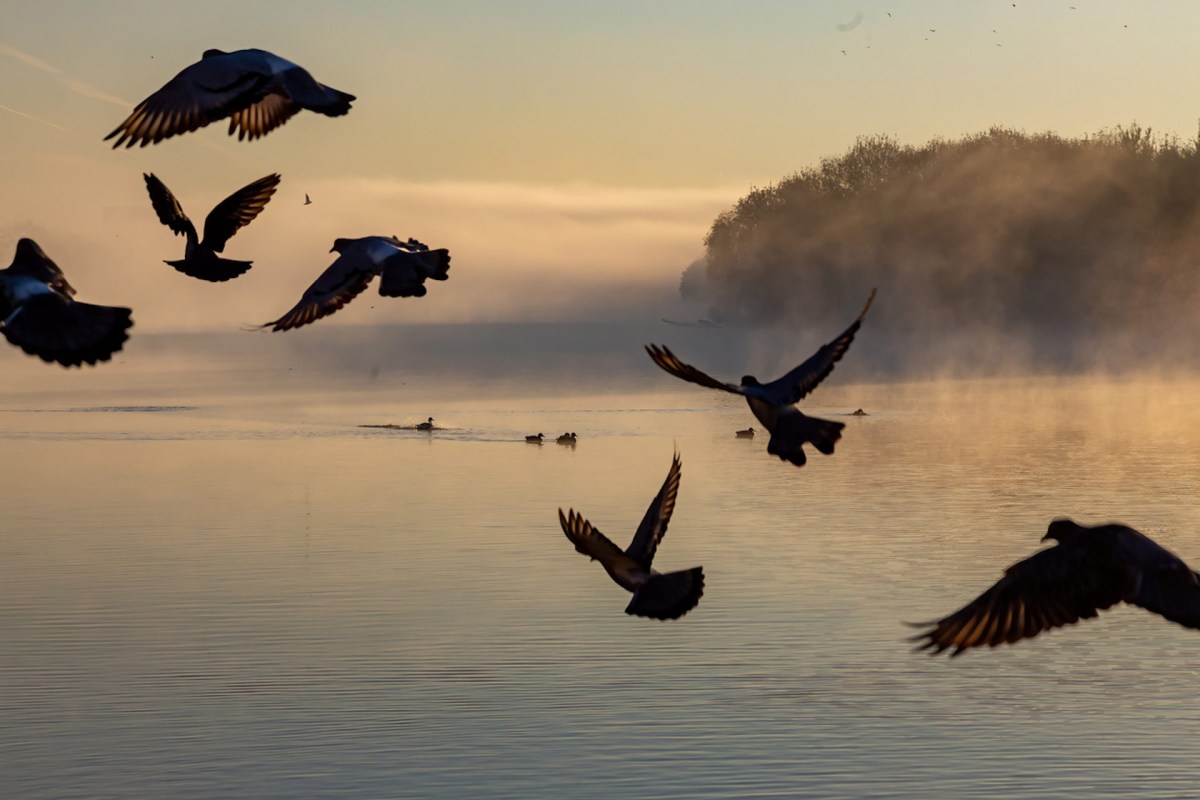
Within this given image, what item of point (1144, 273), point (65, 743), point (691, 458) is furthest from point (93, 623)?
point (1144, 273)

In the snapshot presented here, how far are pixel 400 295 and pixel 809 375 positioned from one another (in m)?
3.25

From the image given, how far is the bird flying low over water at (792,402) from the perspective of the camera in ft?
48.2

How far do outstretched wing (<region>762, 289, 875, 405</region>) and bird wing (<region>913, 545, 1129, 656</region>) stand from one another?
2007mm

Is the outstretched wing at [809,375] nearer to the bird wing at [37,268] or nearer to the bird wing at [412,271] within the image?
the bird wing at [412,271]

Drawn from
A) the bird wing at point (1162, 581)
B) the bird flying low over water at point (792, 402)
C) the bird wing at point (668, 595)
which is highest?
the bird flying low over water at point (792, 402)

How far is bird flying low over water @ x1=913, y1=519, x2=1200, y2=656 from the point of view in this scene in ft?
47.7

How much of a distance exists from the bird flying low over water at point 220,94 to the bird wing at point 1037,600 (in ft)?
18.6

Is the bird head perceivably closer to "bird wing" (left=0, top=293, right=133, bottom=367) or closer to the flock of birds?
the flock of birds

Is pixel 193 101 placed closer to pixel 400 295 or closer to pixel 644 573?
pixel 400 295

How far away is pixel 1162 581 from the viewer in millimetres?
13992

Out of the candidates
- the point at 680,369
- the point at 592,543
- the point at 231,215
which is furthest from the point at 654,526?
the point at 231,215

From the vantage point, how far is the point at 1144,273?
6850 inches

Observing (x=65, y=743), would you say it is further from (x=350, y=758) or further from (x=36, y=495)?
(x=36, y=495)

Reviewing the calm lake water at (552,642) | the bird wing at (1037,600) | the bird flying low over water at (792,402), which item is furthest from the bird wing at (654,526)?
the calm lake water at (552,642)
